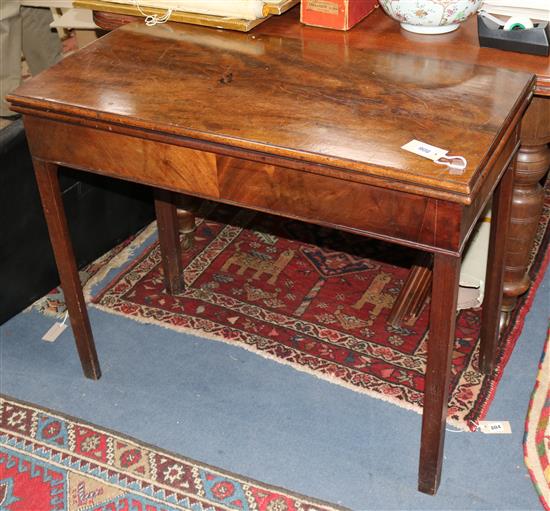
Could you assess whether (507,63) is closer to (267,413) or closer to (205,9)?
(205,9)

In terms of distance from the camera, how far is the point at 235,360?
7.03 feet

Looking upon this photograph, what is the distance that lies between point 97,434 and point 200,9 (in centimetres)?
102

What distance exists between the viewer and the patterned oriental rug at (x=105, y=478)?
176cm

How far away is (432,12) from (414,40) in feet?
0.25

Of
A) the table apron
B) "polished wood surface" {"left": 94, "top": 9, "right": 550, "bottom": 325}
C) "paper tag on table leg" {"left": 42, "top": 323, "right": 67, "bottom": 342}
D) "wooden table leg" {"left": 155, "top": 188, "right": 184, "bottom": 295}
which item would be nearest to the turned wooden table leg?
"polished wood surface" {"left": 94, "top": 9, "right": 550, "bottom": 325}

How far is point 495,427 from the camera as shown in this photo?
1915 mm

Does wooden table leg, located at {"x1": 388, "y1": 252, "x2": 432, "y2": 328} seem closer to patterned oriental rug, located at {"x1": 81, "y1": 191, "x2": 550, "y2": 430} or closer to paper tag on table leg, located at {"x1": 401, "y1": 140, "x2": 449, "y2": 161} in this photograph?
patterned oriental rug, located at {"x1": 81, "y1": 191, "x2": 550, "y2": 430}

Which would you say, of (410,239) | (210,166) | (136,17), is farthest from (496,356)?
(136,17)

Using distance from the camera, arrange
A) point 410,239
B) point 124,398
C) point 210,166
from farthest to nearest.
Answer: point 124,398 → point 210,166 → point 410,239

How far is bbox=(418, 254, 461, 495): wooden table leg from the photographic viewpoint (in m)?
1.40

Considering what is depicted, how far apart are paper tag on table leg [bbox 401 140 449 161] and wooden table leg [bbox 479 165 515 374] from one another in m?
0.40

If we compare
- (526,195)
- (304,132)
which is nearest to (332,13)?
(304,132)

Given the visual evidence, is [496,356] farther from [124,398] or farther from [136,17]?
[136,17]

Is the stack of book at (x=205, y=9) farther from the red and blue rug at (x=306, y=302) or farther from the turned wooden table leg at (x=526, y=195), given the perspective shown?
the red and blue rug at (x=306, y=302)
